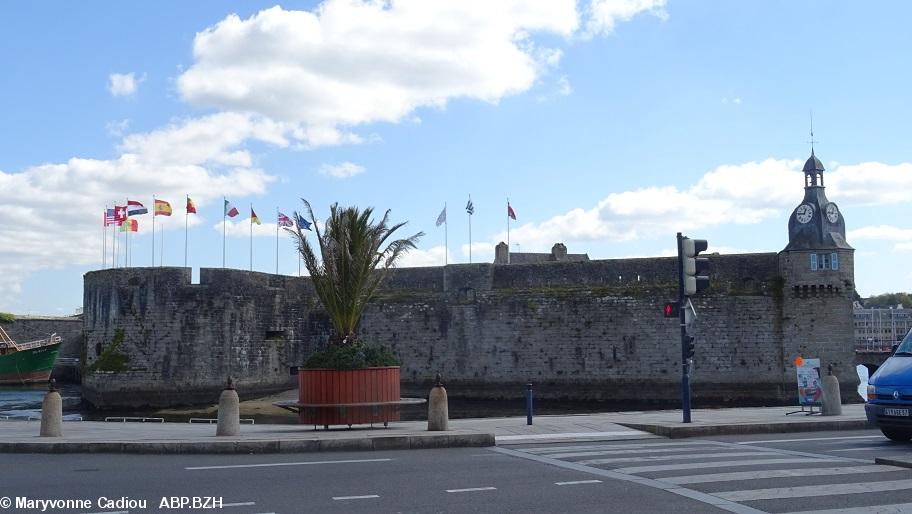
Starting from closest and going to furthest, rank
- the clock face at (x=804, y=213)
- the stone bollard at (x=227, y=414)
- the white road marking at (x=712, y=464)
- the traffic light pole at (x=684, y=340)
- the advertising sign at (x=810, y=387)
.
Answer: the white road marking at (x=712, y=464) < the stone bollard at (x=227, y=414) < the traffic light pole at (x=684, y=340) < the advertising sign at (x=810, y=387) < the clock face at (x=804, y=213)

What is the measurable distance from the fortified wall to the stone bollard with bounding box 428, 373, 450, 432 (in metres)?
21.0

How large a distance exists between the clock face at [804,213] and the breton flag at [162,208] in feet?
83.4

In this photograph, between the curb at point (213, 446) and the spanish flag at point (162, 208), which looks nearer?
the curb at point (213, 446)

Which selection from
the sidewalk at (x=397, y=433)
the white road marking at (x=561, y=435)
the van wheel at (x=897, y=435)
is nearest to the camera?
the sidewalk at (x=397, y=433)

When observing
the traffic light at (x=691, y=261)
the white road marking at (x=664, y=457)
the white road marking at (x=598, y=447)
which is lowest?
the white road marking at (x=598, y=447)

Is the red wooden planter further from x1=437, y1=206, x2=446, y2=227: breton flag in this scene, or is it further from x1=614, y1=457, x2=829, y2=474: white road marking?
x1=437, y1=206, x2=446, y2=227: breton flag

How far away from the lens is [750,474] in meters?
9.63

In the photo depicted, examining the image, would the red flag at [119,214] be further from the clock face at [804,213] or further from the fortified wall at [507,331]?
the clock face at [804,213]

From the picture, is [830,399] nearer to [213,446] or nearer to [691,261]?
[691,261]

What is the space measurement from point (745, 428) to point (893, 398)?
3174mm

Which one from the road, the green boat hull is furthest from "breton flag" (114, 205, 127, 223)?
the road

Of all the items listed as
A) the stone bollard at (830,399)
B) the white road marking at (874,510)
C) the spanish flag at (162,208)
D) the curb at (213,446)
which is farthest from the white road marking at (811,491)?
the spanish flag at (162,208)

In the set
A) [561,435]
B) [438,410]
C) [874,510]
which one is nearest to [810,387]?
[561,435]

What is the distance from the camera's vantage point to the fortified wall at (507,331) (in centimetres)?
3262
